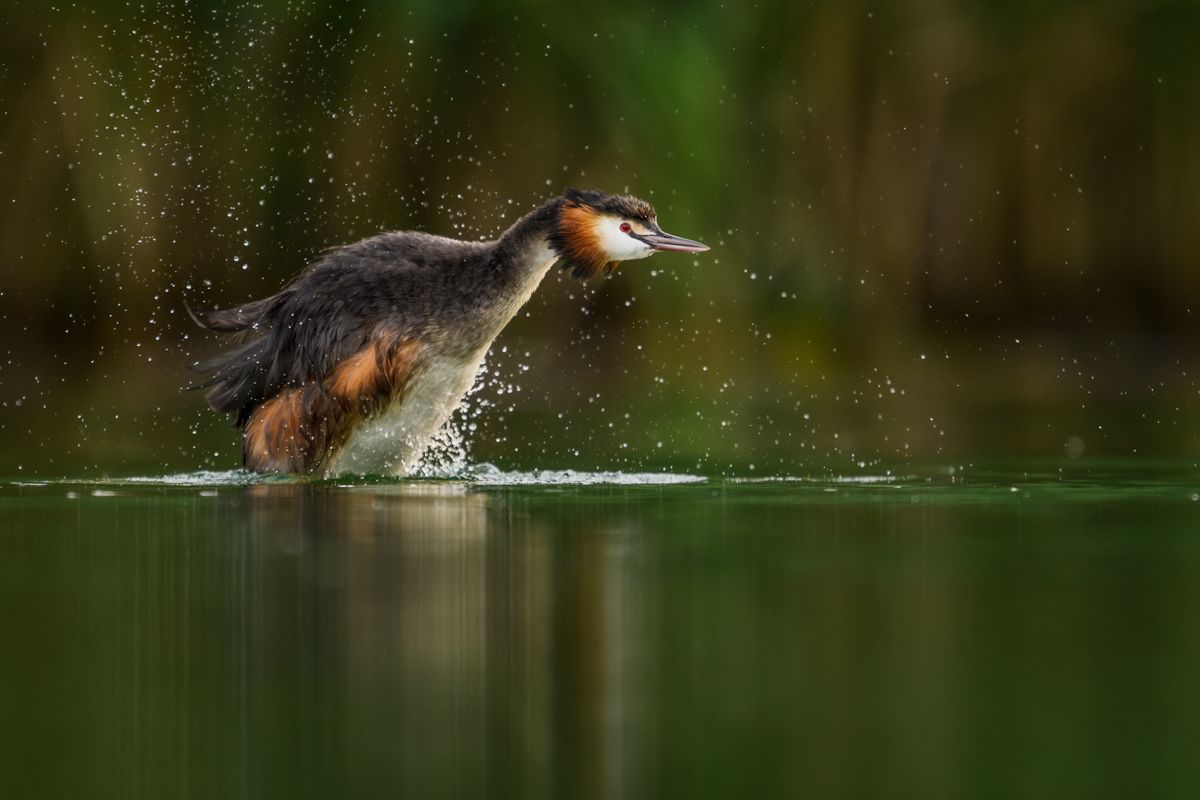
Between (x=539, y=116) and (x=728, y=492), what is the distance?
698 cm

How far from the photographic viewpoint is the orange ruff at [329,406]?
9.23m

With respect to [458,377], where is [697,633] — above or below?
below

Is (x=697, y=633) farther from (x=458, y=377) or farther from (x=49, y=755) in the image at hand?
(x=458, y=377)

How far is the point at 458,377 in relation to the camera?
375 inches

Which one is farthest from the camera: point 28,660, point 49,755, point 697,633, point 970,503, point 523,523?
point 970,503

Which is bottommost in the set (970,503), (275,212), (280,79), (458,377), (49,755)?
(49,755)

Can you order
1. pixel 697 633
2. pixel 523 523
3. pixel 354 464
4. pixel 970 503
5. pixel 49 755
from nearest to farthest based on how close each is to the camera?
1. pixel 49 755
2. pixel 697 633
3. pixel 523 523
4. pixel 970 503
5. pixel 354 464

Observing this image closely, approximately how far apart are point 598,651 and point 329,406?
4478 millimetres

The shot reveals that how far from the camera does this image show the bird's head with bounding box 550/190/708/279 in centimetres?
952

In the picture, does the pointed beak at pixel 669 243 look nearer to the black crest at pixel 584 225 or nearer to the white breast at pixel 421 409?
the black crest at pixel 584 225

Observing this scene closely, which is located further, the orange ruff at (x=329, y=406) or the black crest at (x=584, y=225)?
the black crest at (x=584, y=225)

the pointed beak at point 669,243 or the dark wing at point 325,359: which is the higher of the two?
the pointed beak at point 669,243

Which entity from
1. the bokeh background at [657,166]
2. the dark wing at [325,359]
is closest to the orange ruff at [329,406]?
the dark wing at [325,359]

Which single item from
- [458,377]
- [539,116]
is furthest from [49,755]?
[539,116]
